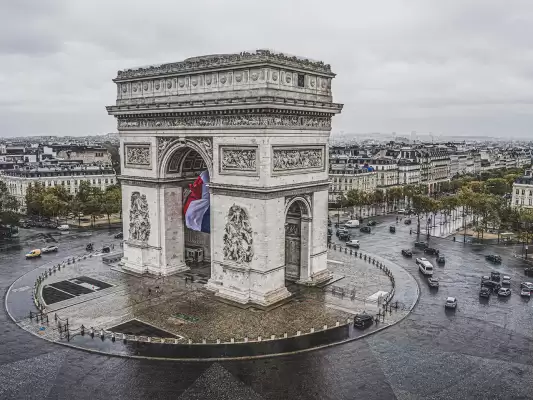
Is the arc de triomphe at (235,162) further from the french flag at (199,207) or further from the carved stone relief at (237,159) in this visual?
the french flag at (199,207)

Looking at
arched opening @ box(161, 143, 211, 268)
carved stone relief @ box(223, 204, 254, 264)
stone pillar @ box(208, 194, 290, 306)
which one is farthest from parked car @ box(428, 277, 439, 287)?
arched opening @ box(161, 143, 211, 268)

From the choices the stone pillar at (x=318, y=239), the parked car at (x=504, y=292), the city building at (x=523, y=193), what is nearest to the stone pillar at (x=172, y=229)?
the stone pillar at (x=318, y=239)

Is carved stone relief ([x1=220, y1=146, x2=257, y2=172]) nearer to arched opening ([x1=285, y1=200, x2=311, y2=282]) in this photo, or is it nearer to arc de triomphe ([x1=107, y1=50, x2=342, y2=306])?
arc de triomphe ([x1=107, y1=50, x2=342, y2=306])

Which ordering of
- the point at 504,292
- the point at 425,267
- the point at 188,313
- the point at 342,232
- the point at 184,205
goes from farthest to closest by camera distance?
1. the point at 342,232
2. the point at 425,267
3. the point at 184,205
4. the point at 504,292
5. the point at 188,313

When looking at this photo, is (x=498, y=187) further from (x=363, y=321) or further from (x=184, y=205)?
(x=363, y=321)

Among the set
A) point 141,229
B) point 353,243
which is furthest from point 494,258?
point 141,229

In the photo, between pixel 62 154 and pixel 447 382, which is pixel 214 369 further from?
pixel 62 154
